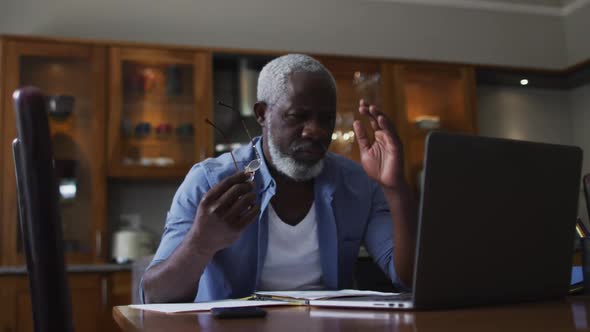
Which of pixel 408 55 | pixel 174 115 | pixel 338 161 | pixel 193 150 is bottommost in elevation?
pixel 338 161

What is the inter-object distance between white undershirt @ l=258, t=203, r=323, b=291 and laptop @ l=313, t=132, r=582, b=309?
1.60 ft

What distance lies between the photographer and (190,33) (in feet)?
11.9

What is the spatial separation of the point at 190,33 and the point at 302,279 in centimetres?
254

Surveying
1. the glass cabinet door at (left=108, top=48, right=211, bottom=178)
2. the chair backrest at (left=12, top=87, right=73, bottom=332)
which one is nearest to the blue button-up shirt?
the chair backrest at (left=12, top=87, right=73, bottom=332)

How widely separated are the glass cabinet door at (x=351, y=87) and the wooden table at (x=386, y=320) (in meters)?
2.65

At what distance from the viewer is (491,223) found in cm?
82

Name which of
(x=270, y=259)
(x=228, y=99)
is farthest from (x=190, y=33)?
(x=270, y=259)

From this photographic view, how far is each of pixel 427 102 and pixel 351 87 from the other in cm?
53

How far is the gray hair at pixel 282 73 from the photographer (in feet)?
5.00

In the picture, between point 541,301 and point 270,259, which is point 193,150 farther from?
point 541,301

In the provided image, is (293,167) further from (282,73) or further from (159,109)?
(159,109)

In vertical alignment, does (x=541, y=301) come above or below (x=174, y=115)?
below

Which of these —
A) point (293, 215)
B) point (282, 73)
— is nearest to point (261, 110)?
point (282, 73)

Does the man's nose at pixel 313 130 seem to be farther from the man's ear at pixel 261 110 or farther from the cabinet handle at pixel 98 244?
the cabinet handle at pixel 98 244
